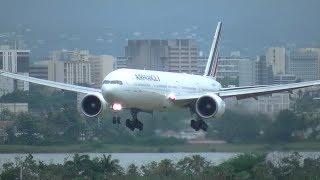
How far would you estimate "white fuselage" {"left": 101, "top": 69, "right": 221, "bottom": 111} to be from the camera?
241 ft

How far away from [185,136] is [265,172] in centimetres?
766

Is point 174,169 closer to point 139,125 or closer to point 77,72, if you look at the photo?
point 139,125

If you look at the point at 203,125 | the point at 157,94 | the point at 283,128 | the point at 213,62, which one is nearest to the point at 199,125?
the point at 203,125

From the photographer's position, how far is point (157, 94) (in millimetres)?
76125

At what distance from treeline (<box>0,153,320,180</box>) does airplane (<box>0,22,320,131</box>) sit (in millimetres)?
2763

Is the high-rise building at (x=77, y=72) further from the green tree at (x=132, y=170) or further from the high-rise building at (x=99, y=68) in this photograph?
the green tree at (x=132, y=170)

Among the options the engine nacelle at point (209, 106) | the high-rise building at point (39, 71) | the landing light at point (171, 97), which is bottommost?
the engine nacelle at point (209, 106)

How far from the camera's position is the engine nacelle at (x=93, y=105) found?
75.6 m

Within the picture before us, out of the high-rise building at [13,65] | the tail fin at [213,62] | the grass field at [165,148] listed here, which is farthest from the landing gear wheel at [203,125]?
the high-rise building at [13,65]

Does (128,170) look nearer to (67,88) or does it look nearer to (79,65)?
(67,88)

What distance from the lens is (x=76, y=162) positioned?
270 feet

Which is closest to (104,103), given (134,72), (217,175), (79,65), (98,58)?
(134,72)

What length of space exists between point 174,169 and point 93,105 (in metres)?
8.20

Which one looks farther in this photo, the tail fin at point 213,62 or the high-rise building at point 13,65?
the high-rise building at point 13,65
